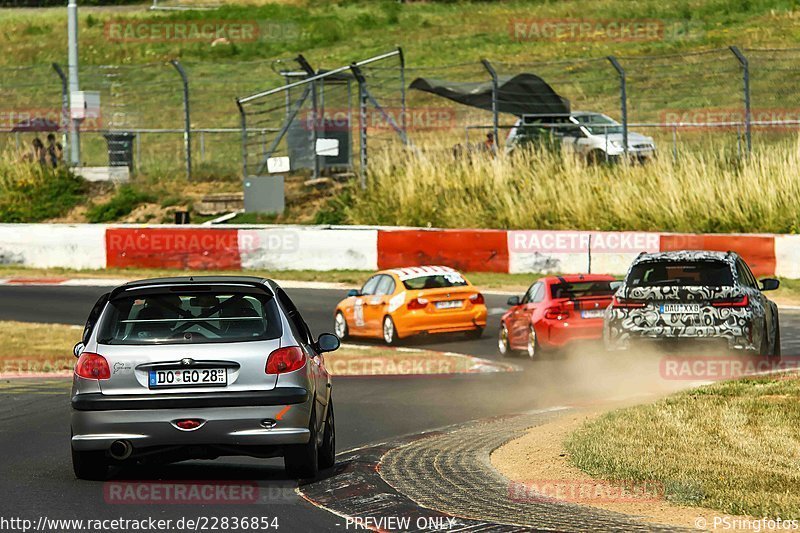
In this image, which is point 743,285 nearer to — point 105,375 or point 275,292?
point 275,292

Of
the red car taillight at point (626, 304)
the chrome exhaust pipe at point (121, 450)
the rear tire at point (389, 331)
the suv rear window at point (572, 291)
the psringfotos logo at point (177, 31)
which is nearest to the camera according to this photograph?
the chrome exhaust pipe at point (121, 450)

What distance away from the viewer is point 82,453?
1006 cm

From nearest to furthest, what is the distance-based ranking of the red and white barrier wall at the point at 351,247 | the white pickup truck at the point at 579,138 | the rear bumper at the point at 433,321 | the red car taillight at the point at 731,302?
1. the red car taillight at the point at 731,302
2. the rear bumper at the point at 433,321
3. the red and white barrier wall at the point at 351,247
4. the white pickup truck at the point at 579,138

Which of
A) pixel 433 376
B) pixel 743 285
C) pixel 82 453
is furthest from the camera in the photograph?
pixel 433 376

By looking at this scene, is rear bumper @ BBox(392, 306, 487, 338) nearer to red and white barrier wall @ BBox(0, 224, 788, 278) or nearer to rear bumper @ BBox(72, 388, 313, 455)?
red and white barrier wall @ BBox(0, 224, 788, 278)

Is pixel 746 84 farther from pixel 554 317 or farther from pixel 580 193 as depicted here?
pixel 554 317

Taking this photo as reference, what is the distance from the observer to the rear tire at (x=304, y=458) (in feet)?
32.8

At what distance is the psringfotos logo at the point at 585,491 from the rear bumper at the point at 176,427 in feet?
5.32

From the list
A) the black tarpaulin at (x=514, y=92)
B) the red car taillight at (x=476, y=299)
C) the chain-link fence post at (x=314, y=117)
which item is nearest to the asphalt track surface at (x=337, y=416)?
the red car taillight at (x=476, y=299)

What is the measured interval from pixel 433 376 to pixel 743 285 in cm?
408

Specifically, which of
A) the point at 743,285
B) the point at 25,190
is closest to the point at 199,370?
the point at 743,285

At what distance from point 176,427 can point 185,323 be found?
793 mm

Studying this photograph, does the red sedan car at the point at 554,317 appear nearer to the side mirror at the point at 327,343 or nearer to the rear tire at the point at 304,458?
the side mirror at the point at 327,343

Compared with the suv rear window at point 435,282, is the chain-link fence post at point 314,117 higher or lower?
higher
